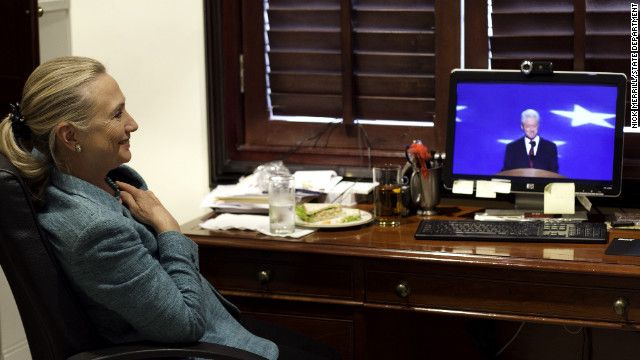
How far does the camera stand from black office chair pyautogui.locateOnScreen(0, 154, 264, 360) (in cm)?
202

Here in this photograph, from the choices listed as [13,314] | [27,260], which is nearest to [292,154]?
[13,314]

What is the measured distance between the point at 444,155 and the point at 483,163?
14cm

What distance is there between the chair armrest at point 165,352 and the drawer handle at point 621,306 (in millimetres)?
931

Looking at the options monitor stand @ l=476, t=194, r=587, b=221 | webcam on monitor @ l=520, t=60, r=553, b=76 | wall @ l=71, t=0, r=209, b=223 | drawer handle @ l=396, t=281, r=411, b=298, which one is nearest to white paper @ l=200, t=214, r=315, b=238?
drawer handle @ l=396, t=281, r=411, b=298

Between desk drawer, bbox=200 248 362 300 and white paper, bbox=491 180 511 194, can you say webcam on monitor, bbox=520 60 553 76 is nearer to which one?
white paper, bbox=491 180 511 194

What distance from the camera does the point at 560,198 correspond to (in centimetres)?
291

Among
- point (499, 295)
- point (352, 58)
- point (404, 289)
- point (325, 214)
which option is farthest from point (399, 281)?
point (352, 58)

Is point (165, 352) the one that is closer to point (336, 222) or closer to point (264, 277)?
point (264, 277)

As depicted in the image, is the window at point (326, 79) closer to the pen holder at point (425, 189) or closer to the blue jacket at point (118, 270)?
the pen holder at point (425, 189)

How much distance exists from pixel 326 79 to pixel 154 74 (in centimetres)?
59

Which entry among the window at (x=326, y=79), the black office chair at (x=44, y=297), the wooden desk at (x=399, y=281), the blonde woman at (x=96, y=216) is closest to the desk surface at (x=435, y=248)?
the wooden desk at (x=399, y=281)

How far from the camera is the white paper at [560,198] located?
9.52 ft

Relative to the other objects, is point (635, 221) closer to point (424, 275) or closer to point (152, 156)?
point (424, 275)

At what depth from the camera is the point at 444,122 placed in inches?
126
